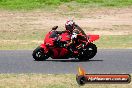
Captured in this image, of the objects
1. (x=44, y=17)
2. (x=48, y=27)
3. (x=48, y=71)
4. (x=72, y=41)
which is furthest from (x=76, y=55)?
(x=44, y=17)

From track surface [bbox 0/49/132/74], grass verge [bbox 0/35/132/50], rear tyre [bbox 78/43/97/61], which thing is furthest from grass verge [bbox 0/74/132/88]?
grass verge [bbox 0/35/132/50]

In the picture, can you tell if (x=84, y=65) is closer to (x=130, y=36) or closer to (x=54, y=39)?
(x=54, y=39)

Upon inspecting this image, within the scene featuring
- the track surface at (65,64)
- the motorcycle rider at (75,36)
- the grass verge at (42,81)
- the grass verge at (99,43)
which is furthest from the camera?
the grass verge at (99,43)

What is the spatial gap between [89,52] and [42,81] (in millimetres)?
5222

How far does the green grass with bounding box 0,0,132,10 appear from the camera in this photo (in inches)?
1763

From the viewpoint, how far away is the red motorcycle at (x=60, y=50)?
22.0 metres

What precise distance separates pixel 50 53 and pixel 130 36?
1064cm

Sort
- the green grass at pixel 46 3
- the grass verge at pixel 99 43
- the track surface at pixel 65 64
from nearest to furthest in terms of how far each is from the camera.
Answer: the track surface at pixel 65 64 < the grass verge at pixel 99 43 < the green grass at pixel 46 3

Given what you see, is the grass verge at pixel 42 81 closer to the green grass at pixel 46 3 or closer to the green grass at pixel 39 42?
the green grass at pixel 39 42

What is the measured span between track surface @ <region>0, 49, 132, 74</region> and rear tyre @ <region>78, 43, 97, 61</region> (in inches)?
8.3

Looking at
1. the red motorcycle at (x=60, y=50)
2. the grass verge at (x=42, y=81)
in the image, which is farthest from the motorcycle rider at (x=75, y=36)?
the grass verge at (x=42, y=81)

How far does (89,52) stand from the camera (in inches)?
872

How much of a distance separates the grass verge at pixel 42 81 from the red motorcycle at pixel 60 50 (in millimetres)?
3709

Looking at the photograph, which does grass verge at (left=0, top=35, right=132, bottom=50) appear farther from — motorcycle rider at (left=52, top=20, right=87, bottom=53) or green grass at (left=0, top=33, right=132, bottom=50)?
motorcycle rider at (left=52, top=20, right=87, bottom=53)
